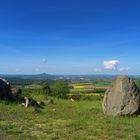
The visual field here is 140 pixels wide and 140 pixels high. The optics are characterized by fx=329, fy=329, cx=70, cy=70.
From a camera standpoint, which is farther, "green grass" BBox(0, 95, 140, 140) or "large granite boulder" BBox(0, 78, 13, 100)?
"large granite boulder" BBox(0, 78, 13, 100)

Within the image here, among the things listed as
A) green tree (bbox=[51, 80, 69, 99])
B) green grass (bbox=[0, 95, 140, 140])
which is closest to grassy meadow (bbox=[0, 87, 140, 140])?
green grass (bbox=[0, 95, 140, 140])

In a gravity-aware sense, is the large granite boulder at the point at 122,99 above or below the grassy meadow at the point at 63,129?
above

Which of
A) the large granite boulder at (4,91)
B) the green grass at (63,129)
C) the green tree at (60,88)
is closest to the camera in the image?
the green grass at (63,129)

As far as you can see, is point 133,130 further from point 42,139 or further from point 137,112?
point 137,112

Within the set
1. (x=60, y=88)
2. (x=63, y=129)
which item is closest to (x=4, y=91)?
(x=63, y=129)

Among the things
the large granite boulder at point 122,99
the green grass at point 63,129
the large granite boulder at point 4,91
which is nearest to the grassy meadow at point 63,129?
the green grass at point 63,129

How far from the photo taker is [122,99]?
2292 cm

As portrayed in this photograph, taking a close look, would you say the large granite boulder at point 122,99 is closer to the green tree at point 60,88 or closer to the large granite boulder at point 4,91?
the large granite boulder at point 4,91

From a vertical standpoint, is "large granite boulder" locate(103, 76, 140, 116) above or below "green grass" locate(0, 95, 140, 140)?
above

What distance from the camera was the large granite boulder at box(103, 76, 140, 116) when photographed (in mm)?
22531

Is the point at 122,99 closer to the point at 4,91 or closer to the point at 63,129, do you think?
the point at 63,129

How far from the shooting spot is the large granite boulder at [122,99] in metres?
22.5

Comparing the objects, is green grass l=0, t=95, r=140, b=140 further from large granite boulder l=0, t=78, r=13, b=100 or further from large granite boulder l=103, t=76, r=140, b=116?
large granite boulder l=0, t=78, r=13, b=100

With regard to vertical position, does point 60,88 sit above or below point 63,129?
below
